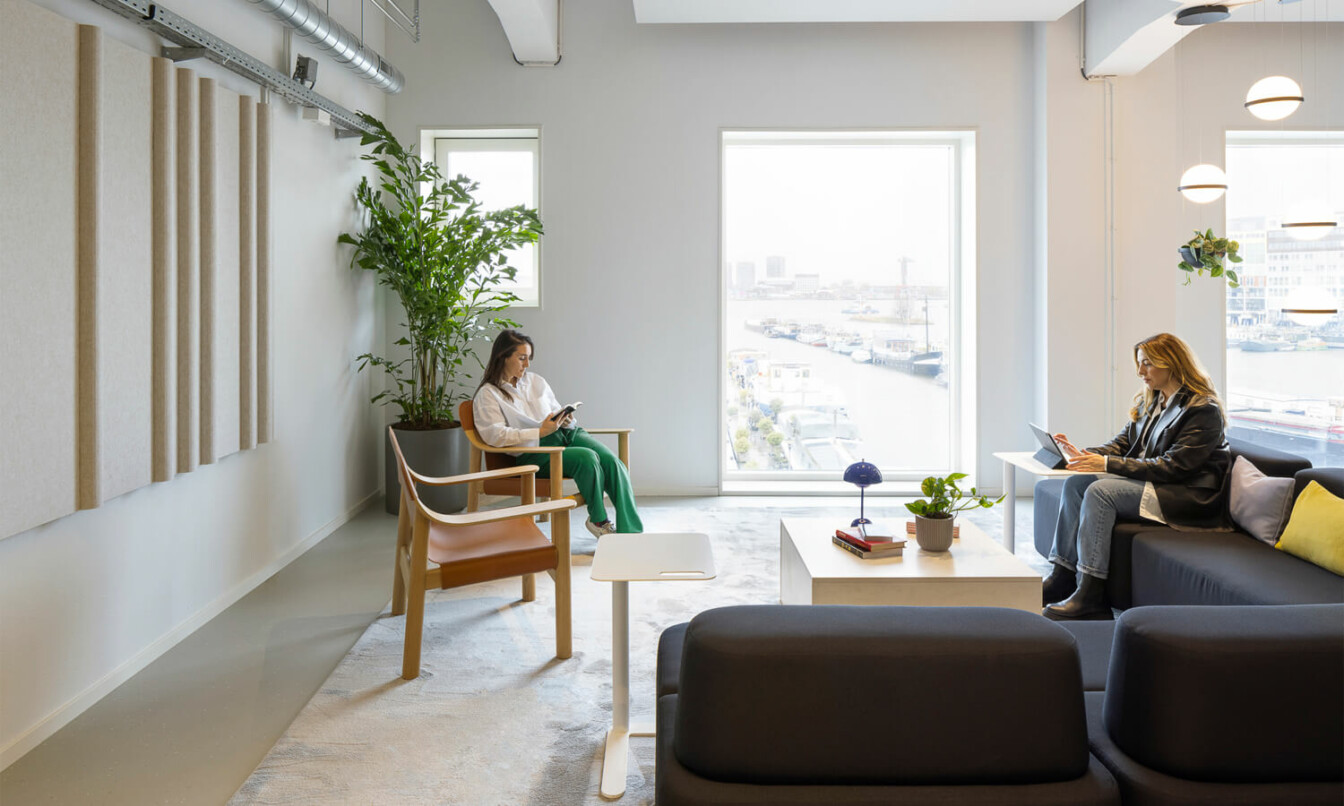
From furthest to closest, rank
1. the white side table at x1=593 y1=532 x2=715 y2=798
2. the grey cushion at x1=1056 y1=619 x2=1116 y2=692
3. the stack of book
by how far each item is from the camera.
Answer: the stack of book, the white side table at x1=593 y1=532 x2=715 y2=798, the grey cushion at x1=1056 y1=619 x2=1116 y2=692

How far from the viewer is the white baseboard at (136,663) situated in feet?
8.36

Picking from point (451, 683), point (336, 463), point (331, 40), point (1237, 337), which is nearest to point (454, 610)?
point (451, 683)

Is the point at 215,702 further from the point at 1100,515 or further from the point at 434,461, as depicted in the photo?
the point at 1100,515

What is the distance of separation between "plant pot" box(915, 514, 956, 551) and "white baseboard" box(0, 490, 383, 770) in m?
2.75

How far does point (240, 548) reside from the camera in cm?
392

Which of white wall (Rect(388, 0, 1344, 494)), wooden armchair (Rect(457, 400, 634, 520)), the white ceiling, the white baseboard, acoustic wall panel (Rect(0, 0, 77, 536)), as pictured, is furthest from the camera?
white wall (Rect(388, 0, 1344, 494))

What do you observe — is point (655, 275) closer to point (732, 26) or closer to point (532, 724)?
point (732, 26)

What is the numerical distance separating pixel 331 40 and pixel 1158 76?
16.3 feet

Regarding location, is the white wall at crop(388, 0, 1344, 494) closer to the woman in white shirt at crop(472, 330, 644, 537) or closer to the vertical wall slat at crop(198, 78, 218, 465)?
the woman in white shirt at crop(472, 330, 644, 537)

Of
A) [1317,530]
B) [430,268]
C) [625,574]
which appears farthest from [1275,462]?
[430,268]

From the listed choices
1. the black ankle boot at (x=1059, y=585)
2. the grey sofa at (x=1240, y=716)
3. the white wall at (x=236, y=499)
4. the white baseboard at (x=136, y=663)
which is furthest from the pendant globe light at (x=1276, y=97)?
the white baseboard at (x=136, y=663)

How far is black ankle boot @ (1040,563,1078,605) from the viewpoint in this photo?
3.74 metres

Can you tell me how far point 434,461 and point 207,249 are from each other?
2.03 metres

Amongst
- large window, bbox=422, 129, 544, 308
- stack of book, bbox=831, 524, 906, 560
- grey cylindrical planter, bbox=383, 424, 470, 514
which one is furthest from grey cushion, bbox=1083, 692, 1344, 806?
large window, bbox=422, 129, 544, 308
